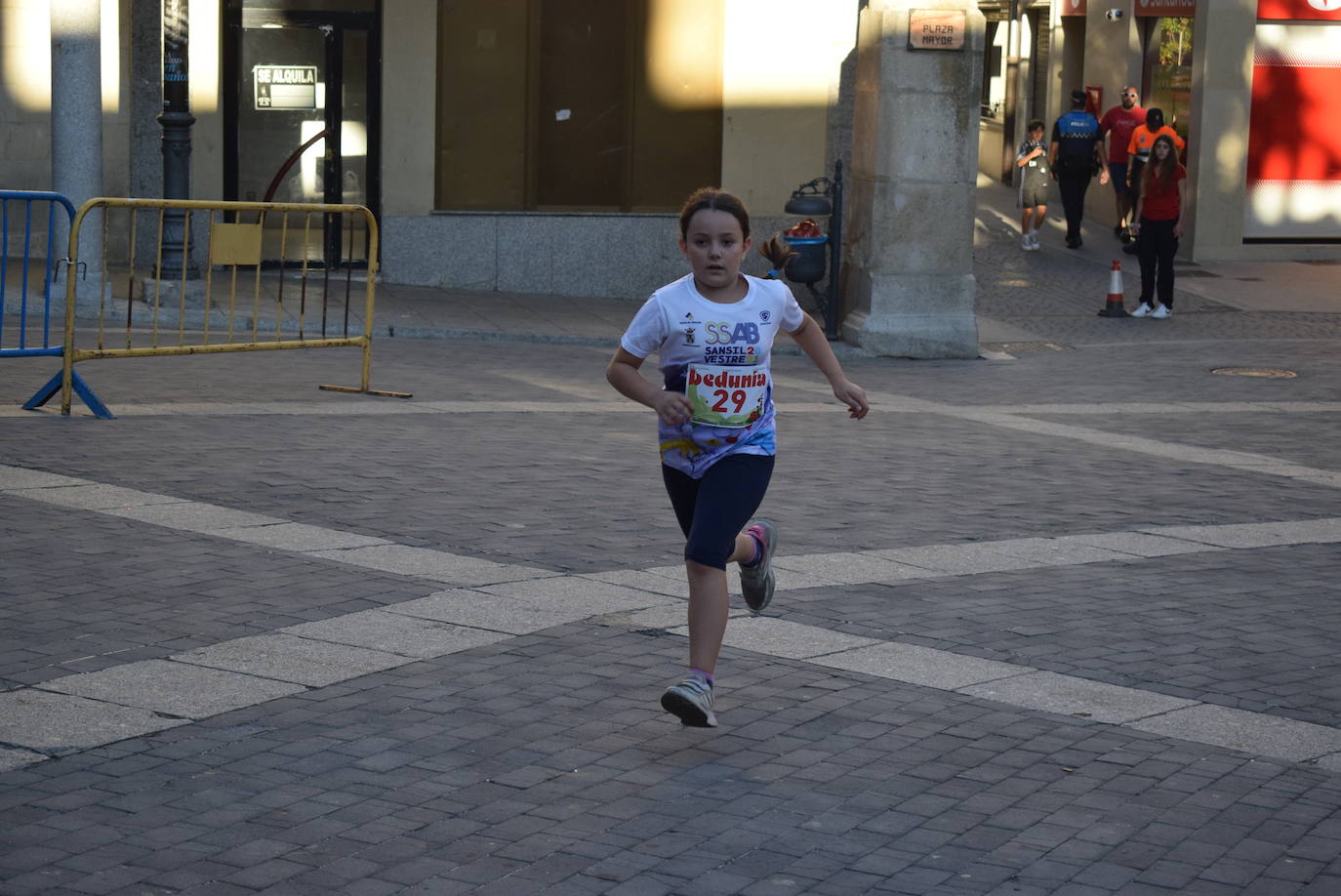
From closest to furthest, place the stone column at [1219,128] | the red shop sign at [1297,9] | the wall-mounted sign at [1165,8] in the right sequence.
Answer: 1. the stone column at [1219,128]
2. the red shop sign at [1297,9]
3. the wall-mounted sign at [1165,8]

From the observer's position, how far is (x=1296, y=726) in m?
5.52

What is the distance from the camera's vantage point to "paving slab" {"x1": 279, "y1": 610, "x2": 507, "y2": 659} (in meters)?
6.05

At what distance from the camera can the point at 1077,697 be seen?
18.9 ft

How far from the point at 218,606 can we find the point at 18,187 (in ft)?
45.2

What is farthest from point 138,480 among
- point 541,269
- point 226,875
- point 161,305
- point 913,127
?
point 541,269

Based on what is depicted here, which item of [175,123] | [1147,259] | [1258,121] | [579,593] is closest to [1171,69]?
[1258,121]

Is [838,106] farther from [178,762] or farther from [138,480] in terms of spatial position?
[178,762]

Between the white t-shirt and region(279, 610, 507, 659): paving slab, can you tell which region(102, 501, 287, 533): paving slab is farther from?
the white t-shirt

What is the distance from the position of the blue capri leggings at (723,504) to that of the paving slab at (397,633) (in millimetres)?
1095

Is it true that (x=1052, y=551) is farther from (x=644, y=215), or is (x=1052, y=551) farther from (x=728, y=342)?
(x=644, y=215)

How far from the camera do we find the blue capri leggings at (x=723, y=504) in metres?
5.27

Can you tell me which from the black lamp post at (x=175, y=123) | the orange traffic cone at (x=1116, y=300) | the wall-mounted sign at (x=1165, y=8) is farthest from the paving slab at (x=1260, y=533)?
the wall-mounted sign at (x=1165, y=8)

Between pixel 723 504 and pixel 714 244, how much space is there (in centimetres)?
73

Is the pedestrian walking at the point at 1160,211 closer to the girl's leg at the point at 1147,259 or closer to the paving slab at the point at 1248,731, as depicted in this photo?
the girl's leg at the point at 1147,259
